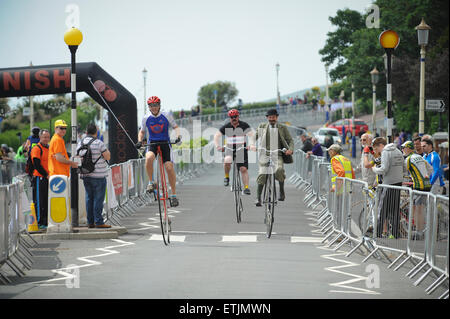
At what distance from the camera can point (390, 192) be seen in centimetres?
1227

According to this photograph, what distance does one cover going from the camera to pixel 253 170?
4203 cm

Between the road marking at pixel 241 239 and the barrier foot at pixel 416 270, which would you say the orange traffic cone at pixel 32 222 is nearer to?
the road marking at pixel 241 239

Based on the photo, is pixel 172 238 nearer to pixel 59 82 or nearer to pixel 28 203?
pixel 28 203

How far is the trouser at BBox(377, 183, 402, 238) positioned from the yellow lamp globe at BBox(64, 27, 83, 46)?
6668 millimetres

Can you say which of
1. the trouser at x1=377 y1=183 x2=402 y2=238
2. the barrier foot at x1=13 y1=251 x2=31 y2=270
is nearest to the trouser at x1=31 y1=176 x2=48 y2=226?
the barrier foot at x1=13 y1=251 x2=31 y2=270

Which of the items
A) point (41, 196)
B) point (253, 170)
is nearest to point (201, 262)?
point (41, 196)

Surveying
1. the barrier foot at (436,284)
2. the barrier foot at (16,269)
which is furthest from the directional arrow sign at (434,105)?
the barrier foot at (16,269)

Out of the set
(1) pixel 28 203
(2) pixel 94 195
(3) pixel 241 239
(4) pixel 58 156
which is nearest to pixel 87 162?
(4) pixel 58 156

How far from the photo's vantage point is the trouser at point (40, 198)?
16250mm

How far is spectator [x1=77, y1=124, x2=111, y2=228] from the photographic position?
15414mm

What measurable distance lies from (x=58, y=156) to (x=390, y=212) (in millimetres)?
6409

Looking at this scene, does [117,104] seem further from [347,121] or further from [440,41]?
[347,121]
